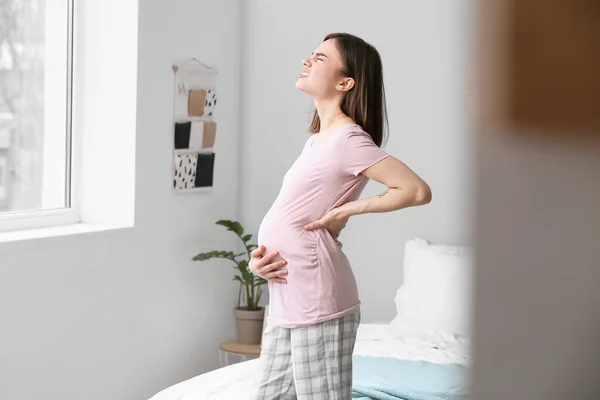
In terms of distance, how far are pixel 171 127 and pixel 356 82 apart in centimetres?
170

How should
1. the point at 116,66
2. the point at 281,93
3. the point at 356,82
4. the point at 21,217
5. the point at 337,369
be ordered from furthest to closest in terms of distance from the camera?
the point at 281,93, the point at 116,66, the point at 21,217, the point at 356,82, the point at 337,369

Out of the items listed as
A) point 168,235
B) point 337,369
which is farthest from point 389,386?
point 168,235

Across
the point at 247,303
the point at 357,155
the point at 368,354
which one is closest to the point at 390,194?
the point at 357,155

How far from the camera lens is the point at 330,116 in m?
2.03

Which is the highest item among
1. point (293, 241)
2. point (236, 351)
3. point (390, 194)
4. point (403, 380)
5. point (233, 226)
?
point (390, 194)

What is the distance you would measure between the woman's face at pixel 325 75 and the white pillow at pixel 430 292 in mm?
1472

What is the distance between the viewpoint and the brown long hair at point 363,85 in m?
2.01

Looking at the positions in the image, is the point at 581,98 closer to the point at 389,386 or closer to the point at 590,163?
the point at 590,163

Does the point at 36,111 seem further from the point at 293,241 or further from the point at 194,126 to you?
the point at 293,241

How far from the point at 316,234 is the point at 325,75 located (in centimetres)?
41

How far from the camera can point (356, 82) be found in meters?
2.02

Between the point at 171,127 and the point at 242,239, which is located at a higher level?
the point at 171,127

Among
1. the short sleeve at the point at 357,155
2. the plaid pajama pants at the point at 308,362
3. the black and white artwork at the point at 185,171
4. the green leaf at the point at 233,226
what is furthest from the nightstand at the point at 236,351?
the short sleeve at the point at 357,155

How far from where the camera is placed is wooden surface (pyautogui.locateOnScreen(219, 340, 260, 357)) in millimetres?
3653
